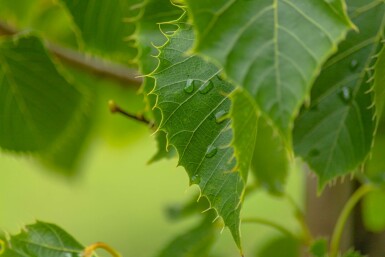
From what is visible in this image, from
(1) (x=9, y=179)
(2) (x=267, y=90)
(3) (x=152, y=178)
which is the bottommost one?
(2) (x=267, y=90)

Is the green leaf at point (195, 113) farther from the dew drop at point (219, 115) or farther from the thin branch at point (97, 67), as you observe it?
the thin branch at point (97, 67)

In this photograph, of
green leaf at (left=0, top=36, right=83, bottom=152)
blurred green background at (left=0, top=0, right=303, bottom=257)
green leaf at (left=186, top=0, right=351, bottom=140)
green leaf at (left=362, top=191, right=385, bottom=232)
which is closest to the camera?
green leaf at (left=186, top=0, right=351, bottom=140)

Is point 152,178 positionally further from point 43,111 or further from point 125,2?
point 125,2

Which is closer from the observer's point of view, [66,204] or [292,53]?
[292,53]

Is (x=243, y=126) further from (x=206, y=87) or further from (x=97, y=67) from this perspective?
(x=97, y=67)

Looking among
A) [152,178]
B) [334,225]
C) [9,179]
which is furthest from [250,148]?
[9,179]

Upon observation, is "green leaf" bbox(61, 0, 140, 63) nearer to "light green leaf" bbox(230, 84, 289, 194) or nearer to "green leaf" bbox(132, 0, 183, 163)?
"green leaf" bbox(132, 0, 183, 163)

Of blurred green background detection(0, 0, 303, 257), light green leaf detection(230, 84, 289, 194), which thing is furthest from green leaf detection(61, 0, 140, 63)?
blurred green background detection(0, 0, 303, 257)
